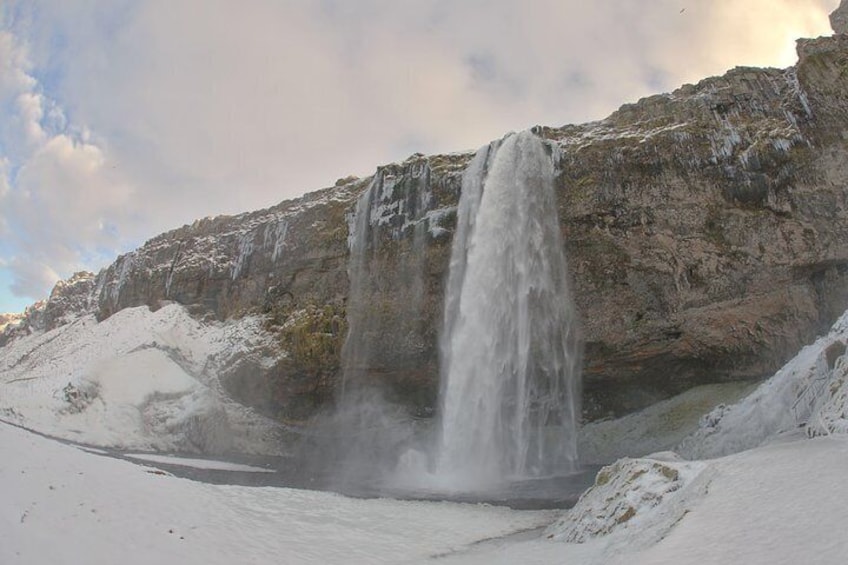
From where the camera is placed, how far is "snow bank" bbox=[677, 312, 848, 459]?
8961mm

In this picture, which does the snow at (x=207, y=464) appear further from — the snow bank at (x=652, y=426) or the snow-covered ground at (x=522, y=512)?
the snow bank at (x=652, y=426)

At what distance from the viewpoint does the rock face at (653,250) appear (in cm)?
2412

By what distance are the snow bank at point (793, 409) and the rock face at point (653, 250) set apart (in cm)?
728

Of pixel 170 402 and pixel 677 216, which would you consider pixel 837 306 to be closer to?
pixel 677 216

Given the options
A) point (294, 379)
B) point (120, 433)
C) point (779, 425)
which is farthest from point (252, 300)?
point (779, 425)

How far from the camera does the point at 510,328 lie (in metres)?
25.8

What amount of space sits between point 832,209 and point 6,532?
92.3 ft

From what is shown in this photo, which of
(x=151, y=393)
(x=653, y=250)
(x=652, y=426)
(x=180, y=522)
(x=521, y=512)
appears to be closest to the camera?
(x=180, y=522)

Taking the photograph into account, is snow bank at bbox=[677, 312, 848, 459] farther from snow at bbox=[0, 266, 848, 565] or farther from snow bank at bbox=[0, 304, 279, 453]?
snow bank at bbox=[0, 304, 279, 453]

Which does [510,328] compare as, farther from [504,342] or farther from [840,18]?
[840,18]

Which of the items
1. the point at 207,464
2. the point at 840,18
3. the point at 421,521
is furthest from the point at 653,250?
the point at 840,18

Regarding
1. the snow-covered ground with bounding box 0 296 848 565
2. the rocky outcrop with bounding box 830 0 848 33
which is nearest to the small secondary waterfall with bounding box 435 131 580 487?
the snow-covered ground with bounding box 0 296 848 565

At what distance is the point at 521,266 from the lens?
26.4m

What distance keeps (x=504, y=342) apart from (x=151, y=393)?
22.1 metres
